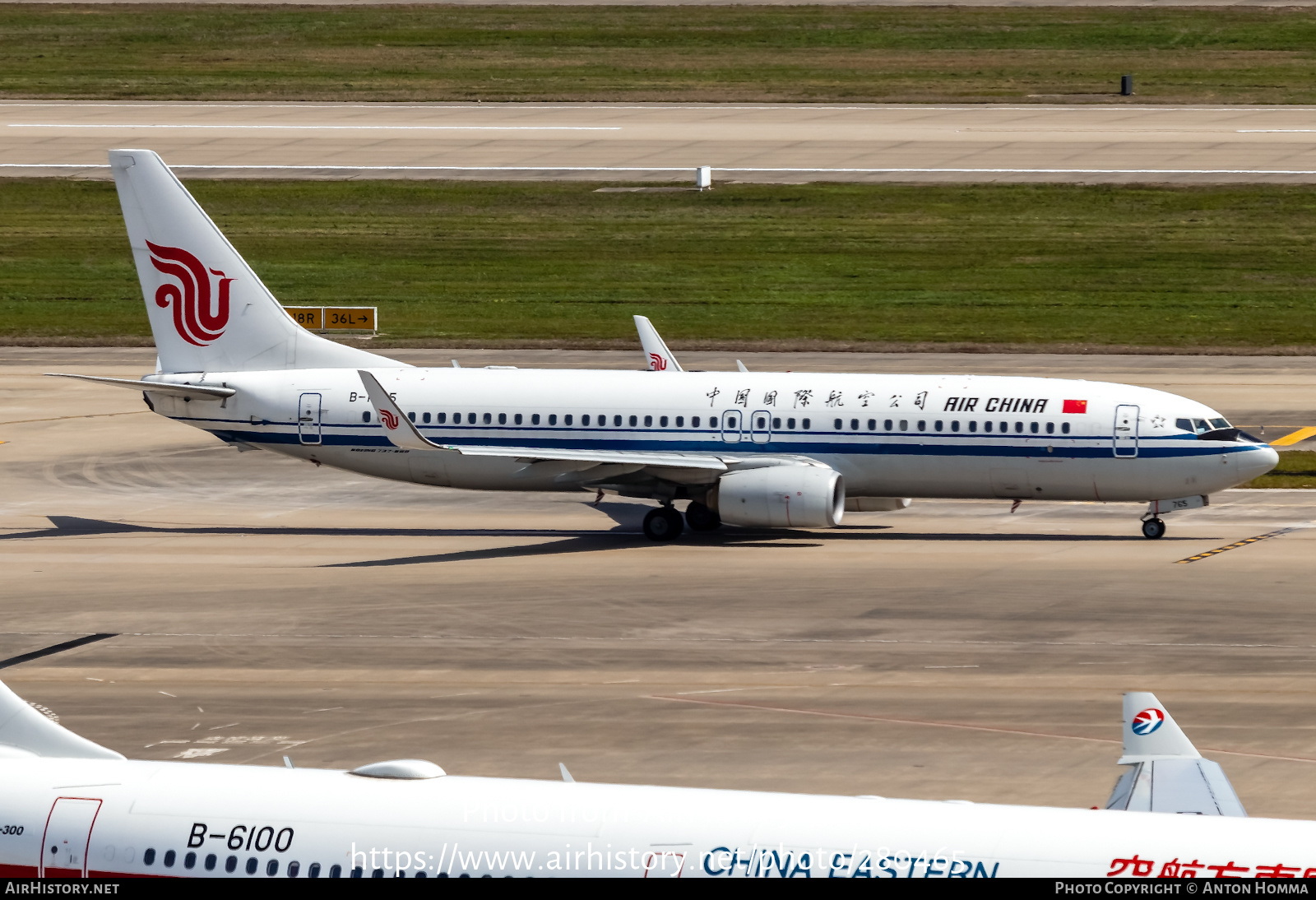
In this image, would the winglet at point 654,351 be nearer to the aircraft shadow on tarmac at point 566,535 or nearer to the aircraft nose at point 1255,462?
the aircraft shadow on tarmac at point 566,535

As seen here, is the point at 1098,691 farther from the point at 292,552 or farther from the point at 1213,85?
the point at 1213,85

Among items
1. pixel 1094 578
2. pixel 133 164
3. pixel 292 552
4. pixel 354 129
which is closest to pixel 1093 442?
pixel 1094 578

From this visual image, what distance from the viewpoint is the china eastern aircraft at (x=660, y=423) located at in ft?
148

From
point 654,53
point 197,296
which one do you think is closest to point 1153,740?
point 197,296

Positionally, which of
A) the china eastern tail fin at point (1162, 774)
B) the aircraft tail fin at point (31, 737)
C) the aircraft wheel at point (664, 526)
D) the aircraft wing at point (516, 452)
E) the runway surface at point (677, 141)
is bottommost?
the aircraft wheel at point (664, 526)

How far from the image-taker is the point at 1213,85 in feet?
404

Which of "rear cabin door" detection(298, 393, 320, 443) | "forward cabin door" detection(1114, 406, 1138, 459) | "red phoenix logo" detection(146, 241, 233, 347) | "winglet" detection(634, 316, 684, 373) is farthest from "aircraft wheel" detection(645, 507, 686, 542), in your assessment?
"red phoenix logo" detection(146, 241, 233, 347)

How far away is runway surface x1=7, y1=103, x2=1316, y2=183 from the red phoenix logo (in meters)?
57.2

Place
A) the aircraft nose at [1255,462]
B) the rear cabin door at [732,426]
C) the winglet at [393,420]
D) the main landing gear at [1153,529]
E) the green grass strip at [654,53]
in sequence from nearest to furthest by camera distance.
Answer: the winglet at [393,420], the aircraft nose at [1255,462], the main landing gear at [1153,529], the rear cabin door at [732,426], the green grass strip at [654,53]

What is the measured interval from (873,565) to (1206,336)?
39.5 metres

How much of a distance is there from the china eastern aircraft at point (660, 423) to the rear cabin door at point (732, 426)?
44mm

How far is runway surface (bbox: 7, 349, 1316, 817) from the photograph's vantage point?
28859 millimetres

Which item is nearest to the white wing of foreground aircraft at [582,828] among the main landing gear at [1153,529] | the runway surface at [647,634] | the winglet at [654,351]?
the runway surface at [647,634]

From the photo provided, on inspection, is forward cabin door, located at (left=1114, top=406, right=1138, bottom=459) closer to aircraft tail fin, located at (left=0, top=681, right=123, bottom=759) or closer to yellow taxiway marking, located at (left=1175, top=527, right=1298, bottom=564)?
yellow taxiway marking, located at (left=1175, top=527, right=1298, bottom=564)
